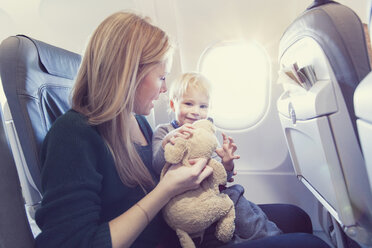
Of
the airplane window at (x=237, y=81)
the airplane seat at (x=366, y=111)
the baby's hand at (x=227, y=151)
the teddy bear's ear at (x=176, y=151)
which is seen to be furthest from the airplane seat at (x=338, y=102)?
the airplane window at (x=237, y=81)

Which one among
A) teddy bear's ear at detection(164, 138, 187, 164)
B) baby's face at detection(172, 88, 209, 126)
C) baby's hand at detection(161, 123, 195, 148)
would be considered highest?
baby's face at detection(172, 88, 209, 126)

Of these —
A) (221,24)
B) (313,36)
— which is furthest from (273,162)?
(313,36)

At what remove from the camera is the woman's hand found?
89 cm

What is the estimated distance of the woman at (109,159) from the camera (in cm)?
74

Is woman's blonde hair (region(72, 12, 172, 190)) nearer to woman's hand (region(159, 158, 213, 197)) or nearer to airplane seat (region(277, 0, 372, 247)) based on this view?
woman's hand (region(159, 158, 213, 197))

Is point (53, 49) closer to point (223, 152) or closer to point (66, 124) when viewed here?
point (66, 124)

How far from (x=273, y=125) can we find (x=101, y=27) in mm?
1232

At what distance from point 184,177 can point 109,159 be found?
0.26m

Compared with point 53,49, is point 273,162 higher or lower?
lower

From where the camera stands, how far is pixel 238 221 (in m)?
1.07

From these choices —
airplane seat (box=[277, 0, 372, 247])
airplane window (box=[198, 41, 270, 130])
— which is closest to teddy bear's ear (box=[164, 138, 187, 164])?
airplane seat (box=[277, 0, 372, 247])

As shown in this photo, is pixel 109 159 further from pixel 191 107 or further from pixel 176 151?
pixel 191 107

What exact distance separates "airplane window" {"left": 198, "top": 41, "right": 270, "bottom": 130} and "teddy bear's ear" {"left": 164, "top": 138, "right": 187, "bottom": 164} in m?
0.81

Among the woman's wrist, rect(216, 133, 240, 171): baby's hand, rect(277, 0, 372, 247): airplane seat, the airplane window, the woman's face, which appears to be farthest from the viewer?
the airplane window
